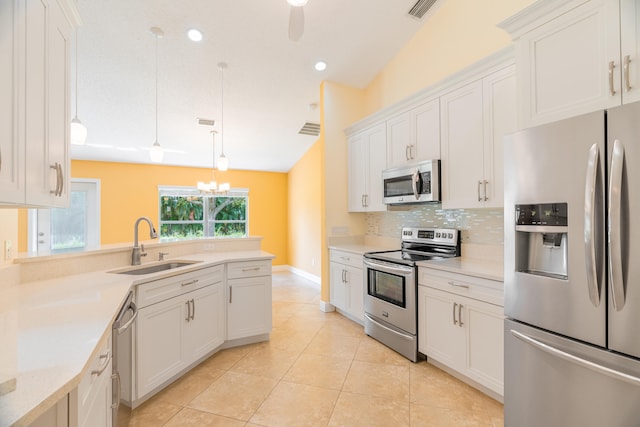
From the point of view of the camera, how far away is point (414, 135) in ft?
10.3

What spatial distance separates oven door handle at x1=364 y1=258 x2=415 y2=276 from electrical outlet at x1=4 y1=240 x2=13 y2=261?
9.66 feet

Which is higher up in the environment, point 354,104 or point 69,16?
point 354,104

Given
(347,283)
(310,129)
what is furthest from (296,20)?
(310,129)

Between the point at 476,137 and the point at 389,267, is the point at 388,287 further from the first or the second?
the point at 476,137

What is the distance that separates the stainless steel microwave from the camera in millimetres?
2818

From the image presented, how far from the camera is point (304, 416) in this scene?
→ 1.93m

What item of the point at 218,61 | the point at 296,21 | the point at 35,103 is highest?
the point at 218,61

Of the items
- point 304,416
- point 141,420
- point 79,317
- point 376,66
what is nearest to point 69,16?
point 79,317

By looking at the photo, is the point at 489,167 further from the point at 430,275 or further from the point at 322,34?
the point at 322,34

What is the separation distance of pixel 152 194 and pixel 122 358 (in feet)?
17.1

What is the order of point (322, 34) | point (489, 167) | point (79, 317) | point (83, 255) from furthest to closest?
point (322, 34)
point (489, 167)
point (83, 255)
point (79, 317)

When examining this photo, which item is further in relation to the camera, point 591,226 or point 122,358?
point 122,358

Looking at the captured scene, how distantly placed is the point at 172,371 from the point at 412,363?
2.08 metres

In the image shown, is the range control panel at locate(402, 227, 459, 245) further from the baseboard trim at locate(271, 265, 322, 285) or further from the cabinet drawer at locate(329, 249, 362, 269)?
the baseboard trim at locate(271, 265, 322, 285)
